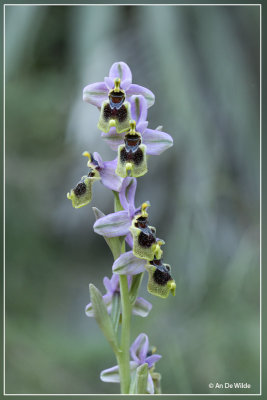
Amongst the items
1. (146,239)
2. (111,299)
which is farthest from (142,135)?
(111,299)

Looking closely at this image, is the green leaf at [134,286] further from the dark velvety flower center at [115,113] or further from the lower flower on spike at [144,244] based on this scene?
the dark velvety flower center at [115,113]

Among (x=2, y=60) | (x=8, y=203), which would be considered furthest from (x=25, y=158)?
(x=2, y=60)

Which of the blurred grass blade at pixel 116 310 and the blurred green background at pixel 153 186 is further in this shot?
the blurred green background at pixel 153 186

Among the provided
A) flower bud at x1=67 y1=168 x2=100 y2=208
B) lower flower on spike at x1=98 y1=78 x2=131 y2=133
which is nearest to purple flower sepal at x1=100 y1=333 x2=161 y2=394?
flower bud at x1=67 y1=168 x2=100 y2=208

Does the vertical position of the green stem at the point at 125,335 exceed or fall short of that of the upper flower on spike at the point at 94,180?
it falls short

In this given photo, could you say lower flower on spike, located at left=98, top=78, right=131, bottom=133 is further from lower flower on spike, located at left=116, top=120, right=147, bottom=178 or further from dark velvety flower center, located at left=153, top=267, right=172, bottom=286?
dark velvety flower center, located at left=153, top=267, right=172, bottom=286

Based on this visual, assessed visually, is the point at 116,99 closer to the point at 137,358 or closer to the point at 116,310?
the point at 116,310

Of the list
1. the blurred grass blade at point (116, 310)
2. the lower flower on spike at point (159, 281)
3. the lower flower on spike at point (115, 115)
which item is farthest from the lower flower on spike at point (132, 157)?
the blurred grass blade at point (116, 310)
